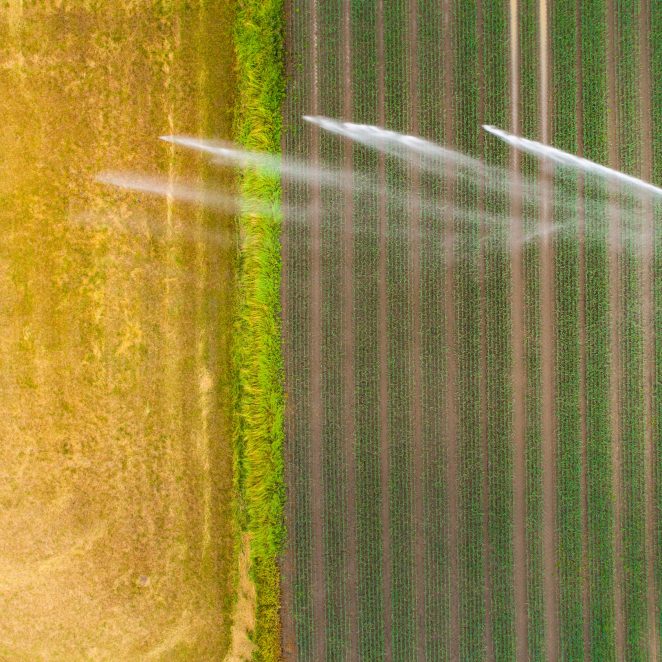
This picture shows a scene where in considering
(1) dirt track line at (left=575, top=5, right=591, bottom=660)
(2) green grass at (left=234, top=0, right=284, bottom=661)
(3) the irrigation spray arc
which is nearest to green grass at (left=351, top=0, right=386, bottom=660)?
(3) the irrigation spray arc

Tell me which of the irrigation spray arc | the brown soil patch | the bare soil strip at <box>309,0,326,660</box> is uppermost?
the irrigation spray arc

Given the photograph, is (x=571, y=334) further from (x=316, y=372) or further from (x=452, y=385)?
(x=316, y=372)

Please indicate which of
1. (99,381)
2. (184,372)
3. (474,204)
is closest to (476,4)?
(474,204)

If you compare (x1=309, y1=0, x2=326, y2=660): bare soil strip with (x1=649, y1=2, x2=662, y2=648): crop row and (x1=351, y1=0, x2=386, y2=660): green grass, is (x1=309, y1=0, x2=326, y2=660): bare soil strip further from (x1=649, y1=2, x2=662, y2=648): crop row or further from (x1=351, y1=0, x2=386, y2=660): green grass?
(x1=649, y1=2, x2=662, y2=648): crop row

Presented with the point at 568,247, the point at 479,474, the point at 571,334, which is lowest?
the point at 479,474

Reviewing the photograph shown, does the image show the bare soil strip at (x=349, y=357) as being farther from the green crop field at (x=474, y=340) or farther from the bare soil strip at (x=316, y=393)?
the bare soil strip at (x=316, y=393)

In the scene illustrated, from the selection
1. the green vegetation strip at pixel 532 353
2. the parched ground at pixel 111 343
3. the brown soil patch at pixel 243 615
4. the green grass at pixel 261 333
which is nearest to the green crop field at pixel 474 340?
the green vegetation strip at pixel 532 353

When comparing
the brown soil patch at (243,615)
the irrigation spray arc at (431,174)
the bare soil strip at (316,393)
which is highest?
the irrigation spray arc at (431,174)
